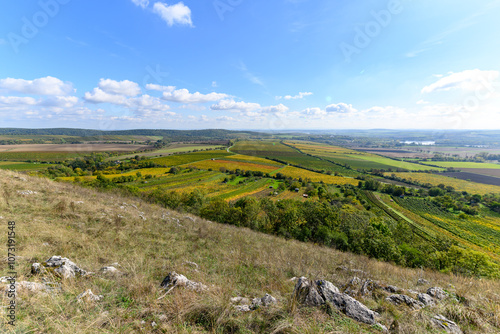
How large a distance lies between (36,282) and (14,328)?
66.5 inches

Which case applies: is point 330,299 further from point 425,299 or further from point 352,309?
point 425,299

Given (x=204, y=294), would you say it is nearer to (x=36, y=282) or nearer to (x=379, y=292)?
(x=36, y=282)

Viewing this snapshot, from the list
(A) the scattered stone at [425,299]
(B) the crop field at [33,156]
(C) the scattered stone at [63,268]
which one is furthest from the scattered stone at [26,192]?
(B) the crop field at [33,156]

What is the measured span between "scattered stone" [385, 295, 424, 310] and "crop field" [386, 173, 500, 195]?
101918 millimetres

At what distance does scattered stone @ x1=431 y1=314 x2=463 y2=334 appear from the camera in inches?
161

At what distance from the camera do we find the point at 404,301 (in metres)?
5.36

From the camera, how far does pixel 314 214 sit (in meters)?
26.1

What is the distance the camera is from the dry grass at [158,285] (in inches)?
140

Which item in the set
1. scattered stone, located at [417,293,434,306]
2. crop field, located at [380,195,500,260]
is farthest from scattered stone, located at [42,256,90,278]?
crop field, located at [380,195,500,260]

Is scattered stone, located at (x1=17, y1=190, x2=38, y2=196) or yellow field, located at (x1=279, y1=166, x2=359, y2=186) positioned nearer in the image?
scattered stone, located at (x1=17, y1=190, x2=38, y2=196)

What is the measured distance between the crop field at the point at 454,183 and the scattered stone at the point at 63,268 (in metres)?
110

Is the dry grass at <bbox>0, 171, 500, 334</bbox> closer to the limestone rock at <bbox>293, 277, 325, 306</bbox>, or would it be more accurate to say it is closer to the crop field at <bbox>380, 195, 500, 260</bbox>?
the limestone rock at <bbox>293, 277, 325, 306</bbox>

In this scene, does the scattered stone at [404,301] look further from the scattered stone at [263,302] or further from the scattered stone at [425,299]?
the scattered stone at [263,302]

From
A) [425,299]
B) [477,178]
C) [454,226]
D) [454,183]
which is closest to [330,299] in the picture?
[425,299]
